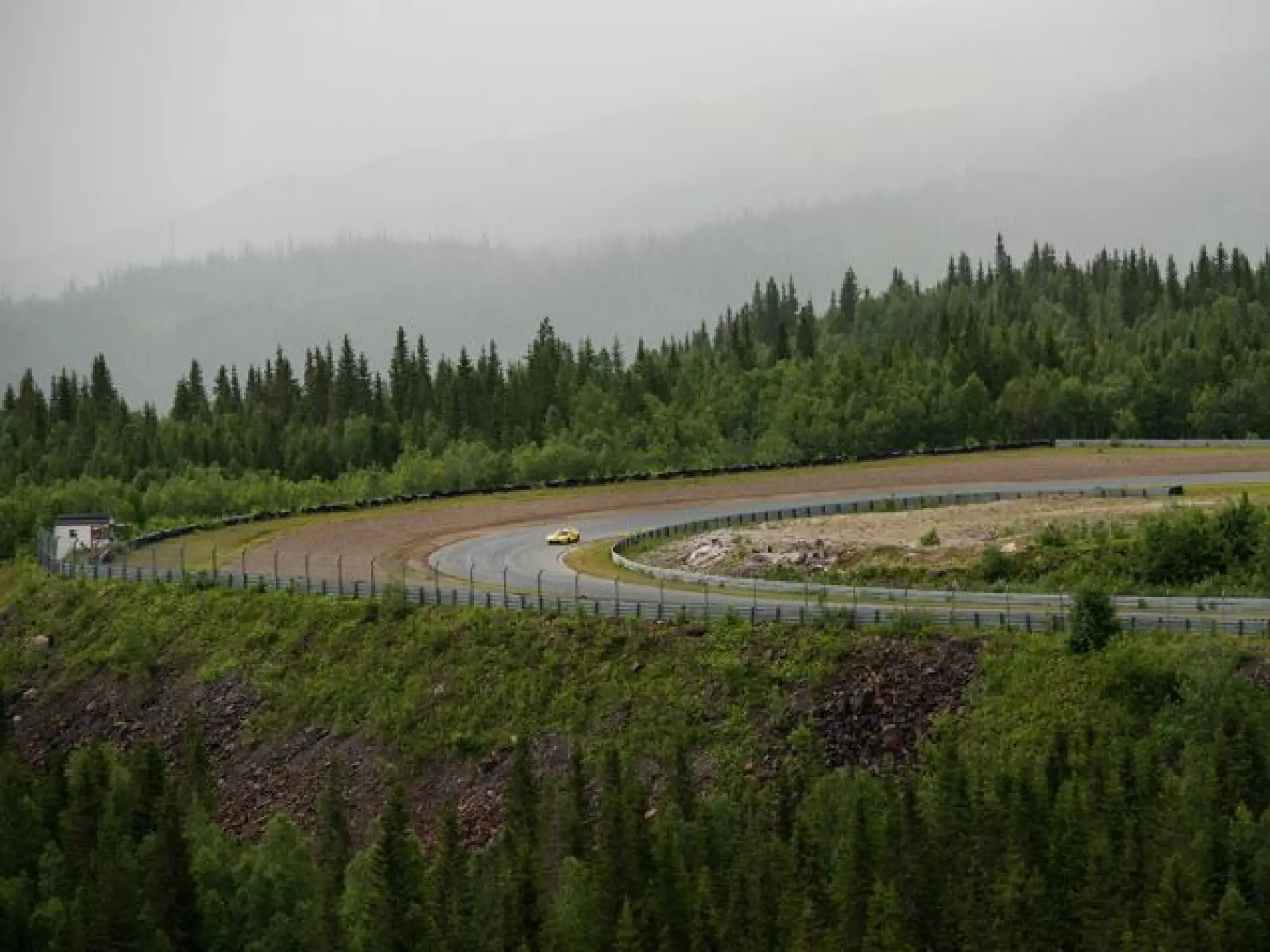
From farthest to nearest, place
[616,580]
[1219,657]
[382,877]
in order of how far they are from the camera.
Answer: [616,580] → [1219,657] → [382,877]

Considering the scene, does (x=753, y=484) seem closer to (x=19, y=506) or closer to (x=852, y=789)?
(x=19, y=506)

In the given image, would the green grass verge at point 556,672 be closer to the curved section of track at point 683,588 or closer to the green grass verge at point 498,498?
the curved section of track at point 683,588

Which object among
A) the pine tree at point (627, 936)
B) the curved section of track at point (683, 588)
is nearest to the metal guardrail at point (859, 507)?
the curved section of track at point (683, 588)

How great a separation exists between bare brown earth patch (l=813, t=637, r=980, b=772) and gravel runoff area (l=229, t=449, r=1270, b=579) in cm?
3924

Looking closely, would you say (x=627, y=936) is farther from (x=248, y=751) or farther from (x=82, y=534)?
(x=82, y=534)

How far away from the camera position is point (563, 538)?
107750mm

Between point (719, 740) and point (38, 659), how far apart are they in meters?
44.8

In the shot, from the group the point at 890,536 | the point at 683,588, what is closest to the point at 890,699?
the point at 683,588

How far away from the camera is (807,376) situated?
191 metres

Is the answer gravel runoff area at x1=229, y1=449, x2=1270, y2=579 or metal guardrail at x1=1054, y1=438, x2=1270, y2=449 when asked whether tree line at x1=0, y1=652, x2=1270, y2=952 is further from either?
metal guardrail at x1=1054, y1=438, x2=1270, y2=449

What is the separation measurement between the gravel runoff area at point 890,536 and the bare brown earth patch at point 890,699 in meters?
19.6

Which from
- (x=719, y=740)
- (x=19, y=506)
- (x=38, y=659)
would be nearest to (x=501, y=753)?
(x=719, y=740)

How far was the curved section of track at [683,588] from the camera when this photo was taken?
7306cm

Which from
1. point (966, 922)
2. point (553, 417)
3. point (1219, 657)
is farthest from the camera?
point (553, 417)
